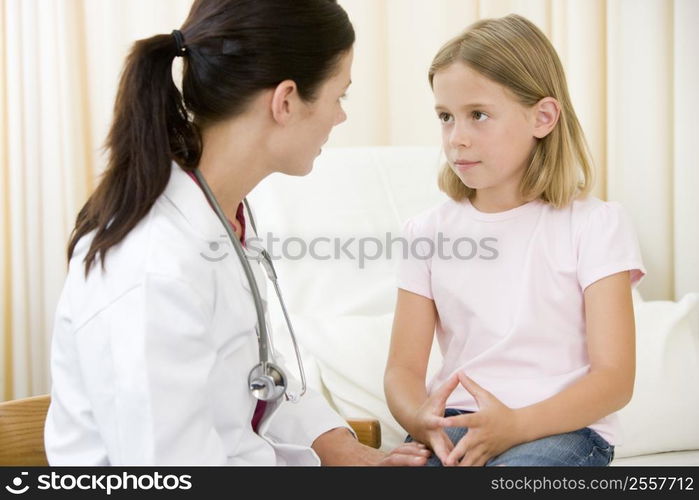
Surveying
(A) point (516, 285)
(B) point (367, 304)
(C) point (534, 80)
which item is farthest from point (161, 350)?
(B) point (367, 304)

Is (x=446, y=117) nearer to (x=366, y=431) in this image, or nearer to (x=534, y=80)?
(x=534, y=80)

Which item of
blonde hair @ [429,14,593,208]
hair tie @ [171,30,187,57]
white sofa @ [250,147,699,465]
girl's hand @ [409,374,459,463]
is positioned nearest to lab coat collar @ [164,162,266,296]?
hair tie @ [171,30,187,57]

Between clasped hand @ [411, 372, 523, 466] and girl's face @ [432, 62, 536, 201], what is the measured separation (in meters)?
0.32

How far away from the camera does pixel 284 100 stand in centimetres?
105

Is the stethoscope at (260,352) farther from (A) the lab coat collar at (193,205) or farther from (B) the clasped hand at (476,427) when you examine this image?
(B) the clasped hand at (476,427)

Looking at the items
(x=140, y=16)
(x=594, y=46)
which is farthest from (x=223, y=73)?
(x=140, y=16)

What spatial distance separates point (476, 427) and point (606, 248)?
33cm

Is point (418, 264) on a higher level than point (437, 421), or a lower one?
higher

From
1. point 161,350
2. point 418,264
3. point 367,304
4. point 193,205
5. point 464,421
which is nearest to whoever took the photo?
point 161,350

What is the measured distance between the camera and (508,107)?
122cm

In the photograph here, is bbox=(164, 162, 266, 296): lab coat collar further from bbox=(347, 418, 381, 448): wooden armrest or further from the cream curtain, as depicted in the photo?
the cream curtain

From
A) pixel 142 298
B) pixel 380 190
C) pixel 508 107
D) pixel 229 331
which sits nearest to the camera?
pixel 142 298
